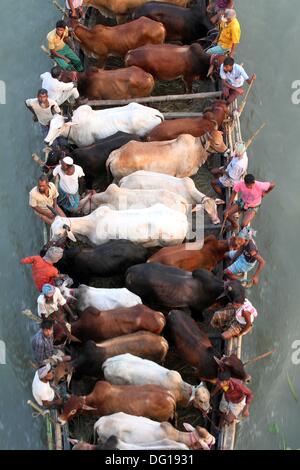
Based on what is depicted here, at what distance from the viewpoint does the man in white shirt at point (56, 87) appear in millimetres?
10227

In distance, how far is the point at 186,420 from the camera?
8.49 meters

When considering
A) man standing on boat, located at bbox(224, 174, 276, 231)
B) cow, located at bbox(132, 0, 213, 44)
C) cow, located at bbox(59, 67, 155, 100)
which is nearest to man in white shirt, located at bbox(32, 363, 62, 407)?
man standing on boat, located at bbox(224, 174, 276, 231)

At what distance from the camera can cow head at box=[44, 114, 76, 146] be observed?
9992mm

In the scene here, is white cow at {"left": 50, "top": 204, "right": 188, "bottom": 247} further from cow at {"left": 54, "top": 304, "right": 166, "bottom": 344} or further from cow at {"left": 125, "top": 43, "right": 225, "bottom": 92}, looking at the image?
cow at {"left": 125, "top": 43, "right": 225, "bottom": 92}

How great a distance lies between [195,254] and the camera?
9.29 meters

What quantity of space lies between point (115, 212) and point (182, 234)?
36.0 inches

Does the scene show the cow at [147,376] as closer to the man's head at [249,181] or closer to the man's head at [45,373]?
the man's head at [45,373]

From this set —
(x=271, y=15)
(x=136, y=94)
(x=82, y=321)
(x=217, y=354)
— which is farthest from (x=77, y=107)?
(x=271, y=15)

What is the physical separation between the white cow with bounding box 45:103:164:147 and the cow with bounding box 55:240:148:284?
6.30 ft

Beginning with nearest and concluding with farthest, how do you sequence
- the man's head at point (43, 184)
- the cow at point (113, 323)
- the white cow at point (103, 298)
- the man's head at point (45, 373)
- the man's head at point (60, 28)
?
the man's head at point (45, 373), the cow at point (113, 323), the white cow at point (103, 298), the man's head at point (43, 184), the man's head at point (60, 28)

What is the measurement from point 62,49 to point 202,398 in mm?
5749

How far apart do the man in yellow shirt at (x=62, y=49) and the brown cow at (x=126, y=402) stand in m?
5.27

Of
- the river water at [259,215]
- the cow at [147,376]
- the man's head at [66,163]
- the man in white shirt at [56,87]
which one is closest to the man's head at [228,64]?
the man in white shirt at [56,87]
